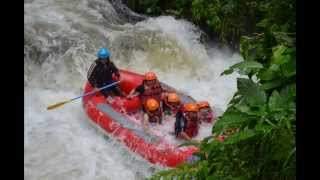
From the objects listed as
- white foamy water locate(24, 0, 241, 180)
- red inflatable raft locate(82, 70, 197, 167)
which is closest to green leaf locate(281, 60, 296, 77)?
red inflatable raft locate(82, 70, 197, 167)

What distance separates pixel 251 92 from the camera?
138 cm

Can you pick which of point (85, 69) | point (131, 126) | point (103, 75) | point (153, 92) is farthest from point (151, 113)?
point (85, 69)

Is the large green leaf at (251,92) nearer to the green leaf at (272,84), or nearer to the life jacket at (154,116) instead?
the green leaf at (272,84)

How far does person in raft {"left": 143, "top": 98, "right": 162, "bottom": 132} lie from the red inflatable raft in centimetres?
9

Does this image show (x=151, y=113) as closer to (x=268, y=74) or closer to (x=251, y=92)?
(x=268, y=74)

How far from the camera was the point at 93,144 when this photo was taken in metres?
6.29

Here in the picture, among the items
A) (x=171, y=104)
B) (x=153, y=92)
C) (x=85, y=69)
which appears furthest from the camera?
(x=85, y=69)

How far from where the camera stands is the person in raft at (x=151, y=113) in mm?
5836

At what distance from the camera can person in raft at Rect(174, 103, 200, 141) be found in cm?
558

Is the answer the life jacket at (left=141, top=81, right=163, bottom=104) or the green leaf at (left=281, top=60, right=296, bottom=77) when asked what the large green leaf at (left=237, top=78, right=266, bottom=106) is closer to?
the green leaf at (left=281, top=60, right=296, bottom=77)

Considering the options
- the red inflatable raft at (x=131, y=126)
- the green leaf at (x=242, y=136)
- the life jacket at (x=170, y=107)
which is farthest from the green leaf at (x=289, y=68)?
the life jacket at (x=170, y=107)

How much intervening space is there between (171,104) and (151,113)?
302 millimetres

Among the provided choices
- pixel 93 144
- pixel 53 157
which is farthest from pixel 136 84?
pixel 53 157
